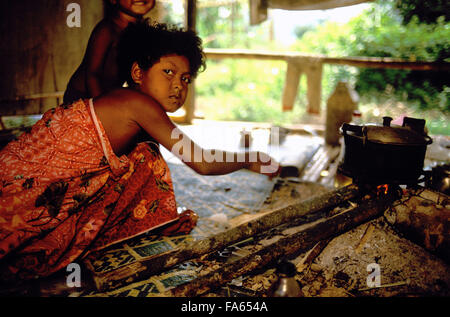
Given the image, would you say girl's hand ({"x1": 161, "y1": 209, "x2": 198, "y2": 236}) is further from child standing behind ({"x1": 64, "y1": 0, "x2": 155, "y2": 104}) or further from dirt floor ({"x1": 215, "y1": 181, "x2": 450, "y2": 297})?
child standing behind ({"x1": 64, "y1": 0, "x2": 155, "y2": 104})

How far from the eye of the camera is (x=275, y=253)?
180cm

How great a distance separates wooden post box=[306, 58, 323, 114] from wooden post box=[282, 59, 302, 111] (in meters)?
0.19

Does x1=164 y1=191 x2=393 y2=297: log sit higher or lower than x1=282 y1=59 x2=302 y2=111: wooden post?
lower

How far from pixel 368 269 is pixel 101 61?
2.61m

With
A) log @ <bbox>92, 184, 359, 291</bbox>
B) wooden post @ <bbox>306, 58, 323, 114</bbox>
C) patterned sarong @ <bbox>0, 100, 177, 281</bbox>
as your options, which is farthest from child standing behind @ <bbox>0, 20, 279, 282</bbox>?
wooden post @ <bbox>306, 58, 323, 114</bbox>

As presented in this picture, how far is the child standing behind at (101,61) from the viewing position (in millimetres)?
2727

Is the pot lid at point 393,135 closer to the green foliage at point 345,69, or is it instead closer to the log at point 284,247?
the log at point 284,247

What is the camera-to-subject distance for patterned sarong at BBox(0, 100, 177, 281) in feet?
6.03

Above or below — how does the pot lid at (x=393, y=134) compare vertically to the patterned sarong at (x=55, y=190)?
above

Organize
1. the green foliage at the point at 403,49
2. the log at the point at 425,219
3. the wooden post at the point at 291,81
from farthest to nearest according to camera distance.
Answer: the green foliage at the point at 403,49, the wooden post at the point at 291,81, the log at the point at 425,219

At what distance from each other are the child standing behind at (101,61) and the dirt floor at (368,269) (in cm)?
198

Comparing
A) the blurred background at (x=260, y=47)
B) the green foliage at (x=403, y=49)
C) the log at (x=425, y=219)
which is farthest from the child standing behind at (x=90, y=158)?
the green foliage at (x=403, y=49)

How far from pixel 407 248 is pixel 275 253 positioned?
→ 960mm
